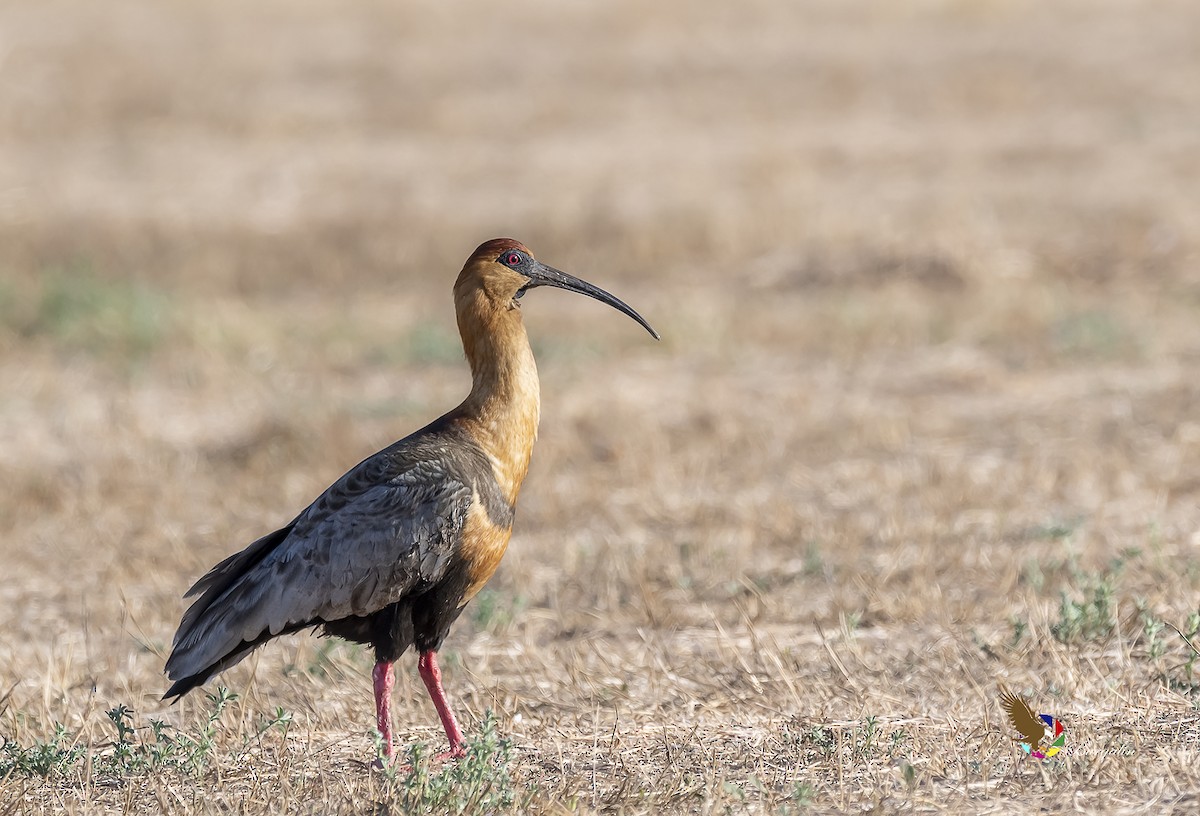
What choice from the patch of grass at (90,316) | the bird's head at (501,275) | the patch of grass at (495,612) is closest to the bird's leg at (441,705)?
the bird's head at (501,275)

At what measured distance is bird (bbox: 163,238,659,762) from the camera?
5.27m

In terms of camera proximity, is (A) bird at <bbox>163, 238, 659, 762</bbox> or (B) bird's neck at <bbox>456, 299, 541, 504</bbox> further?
(B) bird's neck at <bbox>456, 299, 541, 504</bbox>

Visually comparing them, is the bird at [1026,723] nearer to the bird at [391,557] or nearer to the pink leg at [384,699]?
the bird at [391,557]

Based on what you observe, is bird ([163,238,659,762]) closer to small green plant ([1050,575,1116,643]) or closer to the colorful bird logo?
the colorful bird logo

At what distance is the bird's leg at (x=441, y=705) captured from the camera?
208 inches

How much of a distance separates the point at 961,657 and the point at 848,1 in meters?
24.3

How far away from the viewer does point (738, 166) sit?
1970 cm

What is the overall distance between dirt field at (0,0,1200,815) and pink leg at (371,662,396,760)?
20 cm

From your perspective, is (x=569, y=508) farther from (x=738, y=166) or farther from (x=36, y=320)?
(x=738, y=166)

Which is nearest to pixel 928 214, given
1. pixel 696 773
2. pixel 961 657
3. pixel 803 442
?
pixel 803 442

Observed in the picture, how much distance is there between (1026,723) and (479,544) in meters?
1.81

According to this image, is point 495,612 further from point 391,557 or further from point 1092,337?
point 1092,337

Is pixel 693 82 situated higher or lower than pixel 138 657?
higher

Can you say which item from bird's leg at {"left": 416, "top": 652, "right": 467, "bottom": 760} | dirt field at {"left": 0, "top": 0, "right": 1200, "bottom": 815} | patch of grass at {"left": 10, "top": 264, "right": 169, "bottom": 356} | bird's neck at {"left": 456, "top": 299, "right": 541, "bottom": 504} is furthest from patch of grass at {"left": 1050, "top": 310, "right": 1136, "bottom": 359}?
bird's leg at {"left": 416, "top": 652, "right": 467, "bottom": 760}
